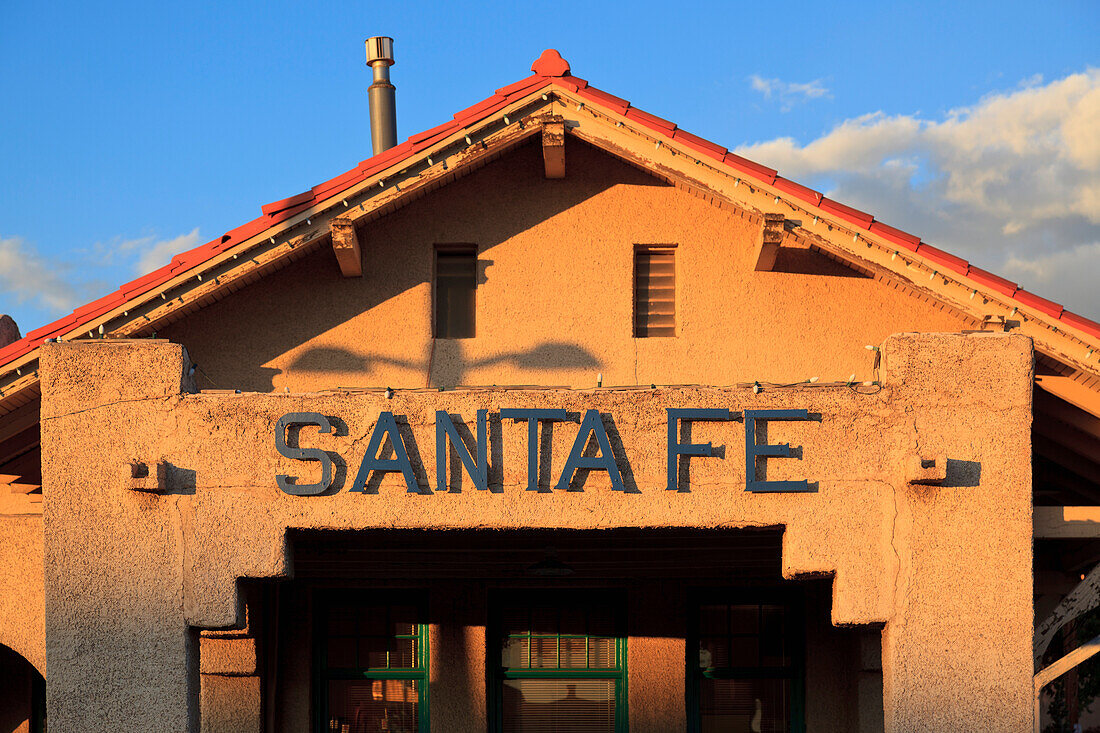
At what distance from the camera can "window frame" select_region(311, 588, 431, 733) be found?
11812mm

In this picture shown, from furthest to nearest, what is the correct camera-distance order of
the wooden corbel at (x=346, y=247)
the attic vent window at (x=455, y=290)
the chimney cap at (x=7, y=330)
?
the chimney cap at (x=7, y=330)
the attic vent window at (x=455, y=290)
the wooden corbel at (x=346, y=247)

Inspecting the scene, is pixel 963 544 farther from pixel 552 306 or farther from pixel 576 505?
pixel 552 306

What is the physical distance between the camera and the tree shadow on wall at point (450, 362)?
1085 centimetres

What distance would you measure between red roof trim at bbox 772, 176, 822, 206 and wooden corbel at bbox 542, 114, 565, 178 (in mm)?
1923

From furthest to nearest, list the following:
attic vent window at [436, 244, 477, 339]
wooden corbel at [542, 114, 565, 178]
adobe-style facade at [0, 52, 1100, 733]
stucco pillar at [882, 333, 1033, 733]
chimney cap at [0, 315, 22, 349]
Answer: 1. chimney cap at [0, 315, 22, 349]
2. attic vent window at [436, 244, 477, 339]
3. wooden corbel at [542, 114, 565, 178]
4. adobe-style facade at [0, 52, 1100, 733]
5. stucco pillar at [882, 333, 1033, 733]

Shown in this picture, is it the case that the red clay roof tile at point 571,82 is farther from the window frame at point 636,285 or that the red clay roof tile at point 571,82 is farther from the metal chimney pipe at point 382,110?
the metal chimney pipe at point 382,110

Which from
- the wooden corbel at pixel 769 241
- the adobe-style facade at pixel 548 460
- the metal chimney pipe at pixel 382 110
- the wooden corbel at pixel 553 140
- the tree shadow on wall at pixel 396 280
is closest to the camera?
the adobe-style facade at pixel 548 460

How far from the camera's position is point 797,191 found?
990 centimetres

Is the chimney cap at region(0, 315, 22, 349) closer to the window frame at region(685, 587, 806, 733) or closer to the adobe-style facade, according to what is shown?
the adobe-style facade

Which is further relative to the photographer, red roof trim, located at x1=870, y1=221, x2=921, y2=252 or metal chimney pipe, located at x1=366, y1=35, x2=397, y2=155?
metal chimney pipe, located at x1=366, y1=35, x2=397, y2=155

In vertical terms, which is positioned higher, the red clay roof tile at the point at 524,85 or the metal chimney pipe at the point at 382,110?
the metal chimney pipe at the point at 382,110

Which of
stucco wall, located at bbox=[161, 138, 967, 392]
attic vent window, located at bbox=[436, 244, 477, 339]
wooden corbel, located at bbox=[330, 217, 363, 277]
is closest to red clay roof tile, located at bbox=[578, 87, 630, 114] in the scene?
stucco wall, located at bbox=[161, 138, 967, 392]

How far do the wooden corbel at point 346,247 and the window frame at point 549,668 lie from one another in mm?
3643

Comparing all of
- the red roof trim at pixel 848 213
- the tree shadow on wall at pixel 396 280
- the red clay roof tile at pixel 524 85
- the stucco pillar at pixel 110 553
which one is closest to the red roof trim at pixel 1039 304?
the red roof trim at pixel 848 213
